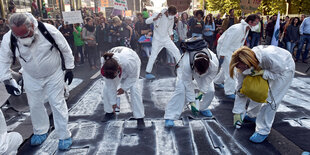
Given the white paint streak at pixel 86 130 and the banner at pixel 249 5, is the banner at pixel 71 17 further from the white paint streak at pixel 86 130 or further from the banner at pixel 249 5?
the banner at pixel 249 5

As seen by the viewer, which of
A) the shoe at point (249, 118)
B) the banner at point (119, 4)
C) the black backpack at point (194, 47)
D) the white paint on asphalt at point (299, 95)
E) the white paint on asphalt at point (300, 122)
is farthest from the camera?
the banner at point (119, 4)

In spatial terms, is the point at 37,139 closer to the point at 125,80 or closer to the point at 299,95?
the point at 125,80

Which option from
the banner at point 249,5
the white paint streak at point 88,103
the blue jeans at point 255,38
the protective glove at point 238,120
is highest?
the banner at point 249,5

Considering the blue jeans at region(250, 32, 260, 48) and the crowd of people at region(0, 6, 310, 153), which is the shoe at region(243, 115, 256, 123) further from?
the blue jeans at region(250, 32, 260, 48)

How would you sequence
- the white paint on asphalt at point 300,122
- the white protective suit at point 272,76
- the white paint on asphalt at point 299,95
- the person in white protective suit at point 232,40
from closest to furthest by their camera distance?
1. the white protective suit at point 272,76
2. the white paint on asphalt at point 300,122
3. the white paint on asphalt at point 299,95
4. the person in white protective suit at point 232,40

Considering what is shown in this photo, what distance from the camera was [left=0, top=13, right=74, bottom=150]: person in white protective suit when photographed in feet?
9.40

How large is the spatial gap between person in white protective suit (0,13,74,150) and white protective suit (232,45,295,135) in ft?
7.67

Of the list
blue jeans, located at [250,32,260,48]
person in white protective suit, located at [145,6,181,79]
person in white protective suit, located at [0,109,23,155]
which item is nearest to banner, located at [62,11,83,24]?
person in white protective suit, located at [145,6,181,79]

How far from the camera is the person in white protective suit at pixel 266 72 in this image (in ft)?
9.91

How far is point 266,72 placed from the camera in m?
3.12

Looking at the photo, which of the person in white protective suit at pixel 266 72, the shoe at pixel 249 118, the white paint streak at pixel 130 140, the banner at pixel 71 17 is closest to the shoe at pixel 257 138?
the person in white protective suit at pixel 266 72

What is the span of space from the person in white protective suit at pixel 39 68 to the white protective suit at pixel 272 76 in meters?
2.34

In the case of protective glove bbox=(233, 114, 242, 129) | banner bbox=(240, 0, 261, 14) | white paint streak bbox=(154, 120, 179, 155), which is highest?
banner bbox=(240, 0, 261, 14)

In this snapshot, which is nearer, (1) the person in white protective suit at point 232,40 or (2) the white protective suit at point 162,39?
(1) the person in white protective suit at point 232,40
